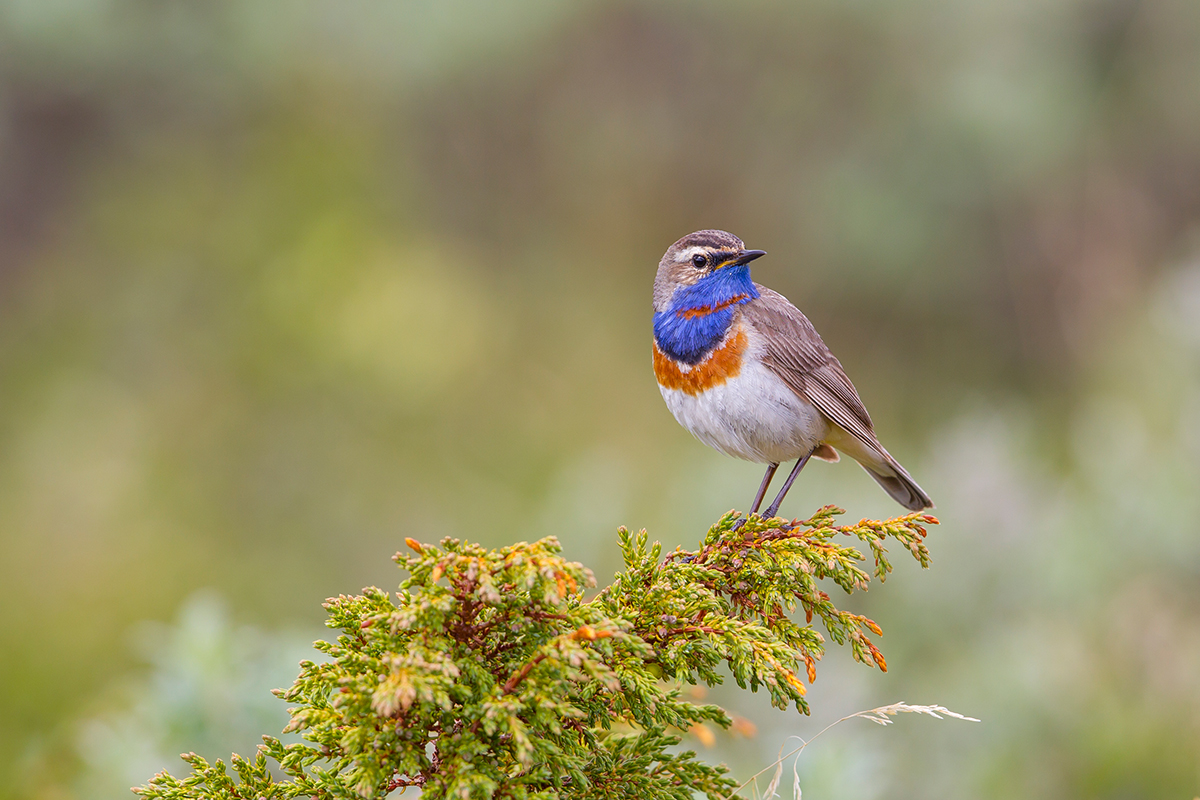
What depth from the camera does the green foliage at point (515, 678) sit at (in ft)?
5.30

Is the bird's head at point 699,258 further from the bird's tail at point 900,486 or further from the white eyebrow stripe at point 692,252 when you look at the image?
the bird's tail at point 900,486

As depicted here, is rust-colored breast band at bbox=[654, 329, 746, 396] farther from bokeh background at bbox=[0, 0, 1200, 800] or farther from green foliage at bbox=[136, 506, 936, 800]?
bokeh background at bbox=[0, 0, 1200, 800]

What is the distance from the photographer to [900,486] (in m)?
3.56

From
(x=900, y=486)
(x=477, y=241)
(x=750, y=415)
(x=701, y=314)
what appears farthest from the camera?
(x=477, y=241)

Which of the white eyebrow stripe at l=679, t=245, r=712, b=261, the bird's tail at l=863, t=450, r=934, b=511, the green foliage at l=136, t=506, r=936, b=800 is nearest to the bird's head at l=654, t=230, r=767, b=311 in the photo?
the white eyebrow stripe at l=679, t=245, r=712, b=261

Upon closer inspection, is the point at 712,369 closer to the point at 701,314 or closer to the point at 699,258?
the point at 701,314

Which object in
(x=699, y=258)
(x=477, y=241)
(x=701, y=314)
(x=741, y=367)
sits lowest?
(x=741, y=367)

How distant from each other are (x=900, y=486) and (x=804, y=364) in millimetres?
653

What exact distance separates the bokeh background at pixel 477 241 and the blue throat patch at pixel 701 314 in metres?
3.89

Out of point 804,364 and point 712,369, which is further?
point 804,364

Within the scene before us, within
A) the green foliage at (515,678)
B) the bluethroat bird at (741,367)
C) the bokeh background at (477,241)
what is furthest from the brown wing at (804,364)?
the bokeh background at (477,241)

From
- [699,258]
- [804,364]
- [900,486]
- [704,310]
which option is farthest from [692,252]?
[900,486]

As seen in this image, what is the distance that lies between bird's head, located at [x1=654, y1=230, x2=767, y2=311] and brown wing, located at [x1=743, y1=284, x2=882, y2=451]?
0.52 ft

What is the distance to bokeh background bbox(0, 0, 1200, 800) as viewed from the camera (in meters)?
7.89
